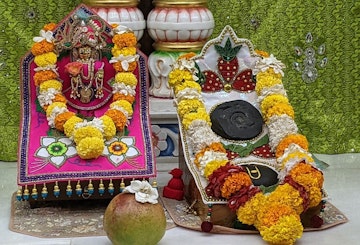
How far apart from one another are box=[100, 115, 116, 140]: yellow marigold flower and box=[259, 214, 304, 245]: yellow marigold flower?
4.81 ft

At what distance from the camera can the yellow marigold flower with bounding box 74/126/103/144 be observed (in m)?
5.89

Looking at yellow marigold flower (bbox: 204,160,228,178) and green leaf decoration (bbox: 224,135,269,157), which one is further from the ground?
green leaf decoration (bbox: 224,135,269,157)

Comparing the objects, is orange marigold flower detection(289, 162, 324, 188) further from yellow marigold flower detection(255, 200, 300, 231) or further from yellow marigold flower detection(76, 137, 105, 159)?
yellow marigold flower detection(76, 137, 105, 159)

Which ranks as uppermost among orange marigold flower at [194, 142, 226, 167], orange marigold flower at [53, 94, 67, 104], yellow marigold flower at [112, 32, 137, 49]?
yellow marigold flower at [112, 32, 137, 49]

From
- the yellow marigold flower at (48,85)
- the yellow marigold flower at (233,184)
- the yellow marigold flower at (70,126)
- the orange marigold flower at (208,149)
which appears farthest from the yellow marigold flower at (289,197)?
the yellow marigold flower at (48,85)

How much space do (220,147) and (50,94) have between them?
1.37 m

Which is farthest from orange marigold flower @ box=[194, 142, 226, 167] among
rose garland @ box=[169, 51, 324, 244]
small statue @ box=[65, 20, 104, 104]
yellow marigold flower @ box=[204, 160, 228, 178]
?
small statue @ box=[65, 20, 104, 104]

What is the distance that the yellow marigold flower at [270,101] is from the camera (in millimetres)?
6082

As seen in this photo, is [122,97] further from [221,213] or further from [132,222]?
[132,222]

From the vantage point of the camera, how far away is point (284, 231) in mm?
5152

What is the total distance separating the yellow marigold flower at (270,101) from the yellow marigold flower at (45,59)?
1.63 meters

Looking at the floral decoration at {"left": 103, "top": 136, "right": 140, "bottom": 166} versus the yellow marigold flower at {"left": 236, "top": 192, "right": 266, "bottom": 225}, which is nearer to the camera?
the yellow marigold flower at {"left": 236, "top": 192, "right": 266, "bottom": 225}

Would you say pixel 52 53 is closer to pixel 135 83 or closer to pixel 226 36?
pixel 135 83

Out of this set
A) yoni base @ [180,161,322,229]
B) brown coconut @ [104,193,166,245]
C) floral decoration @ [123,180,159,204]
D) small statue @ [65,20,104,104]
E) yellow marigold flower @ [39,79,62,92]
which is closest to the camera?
brown coconut @ [104,193,166,245]
